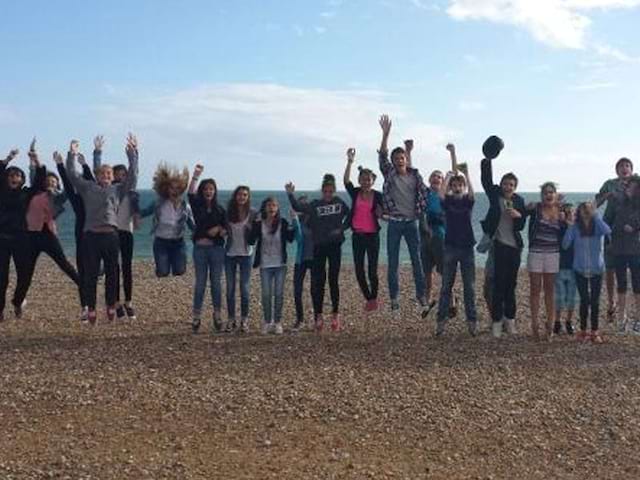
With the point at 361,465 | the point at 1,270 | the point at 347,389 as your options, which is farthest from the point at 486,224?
the point at 1,270

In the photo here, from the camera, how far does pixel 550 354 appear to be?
11156mm

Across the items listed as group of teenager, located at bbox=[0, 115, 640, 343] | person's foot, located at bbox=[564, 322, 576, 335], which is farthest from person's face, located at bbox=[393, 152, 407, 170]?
person's foot, located at bbox=[564, 322, 576, 335]

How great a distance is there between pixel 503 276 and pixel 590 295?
1.53 metres

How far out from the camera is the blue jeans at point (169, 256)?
12.4 m

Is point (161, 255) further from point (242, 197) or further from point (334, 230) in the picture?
point (334, 230)

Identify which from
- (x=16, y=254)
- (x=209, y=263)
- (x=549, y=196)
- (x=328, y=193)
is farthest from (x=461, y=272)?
(x=16, y=254)

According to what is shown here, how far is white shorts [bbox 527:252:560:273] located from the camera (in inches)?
453

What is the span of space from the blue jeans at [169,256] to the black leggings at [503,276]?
16.6ft

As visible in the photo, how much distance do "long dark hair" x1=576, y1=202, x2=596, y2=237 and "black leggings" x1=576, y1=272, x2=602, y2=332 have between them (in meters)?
0.68

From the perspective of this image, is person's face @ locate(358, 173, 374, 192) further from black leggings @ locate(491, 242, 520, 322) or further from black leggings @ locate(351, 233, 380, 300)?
black leggings @ locate(491, 242, 520, 322)

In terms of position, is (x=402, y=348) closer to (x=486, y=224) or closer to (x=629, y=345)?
(x=486, y=224)

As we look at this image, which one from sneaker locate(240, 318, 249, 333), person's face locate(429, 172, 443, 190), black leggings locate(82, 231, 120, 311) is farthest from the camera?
Result: person's face locate(429, 172, 443, 190)

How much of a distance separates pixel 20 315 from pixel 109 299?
8.03 ft

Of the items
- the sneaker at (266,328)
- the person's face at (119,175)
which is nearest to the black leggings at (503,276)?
the sneaker at (266,328)
